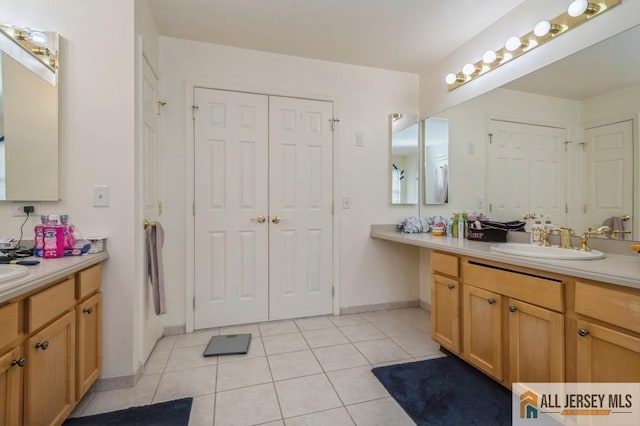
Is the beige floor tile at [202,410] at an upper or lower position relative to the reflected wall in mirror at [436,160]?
lower

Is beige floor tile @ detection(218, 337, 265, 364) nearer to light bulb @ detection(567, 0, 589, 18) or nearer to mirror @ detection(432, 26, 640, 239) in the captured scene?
mirror @ detection(432, 26, 640, 239)

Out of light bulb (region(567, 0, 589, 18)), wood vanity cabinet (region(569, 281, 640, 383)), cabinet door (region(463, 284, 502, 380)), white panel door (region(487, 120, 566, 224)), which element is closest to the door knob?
cabinet door (region(463, 284, 502, 380))

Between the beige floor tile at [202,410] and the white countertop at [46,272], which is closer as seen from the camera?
the white countertop at [46,272]

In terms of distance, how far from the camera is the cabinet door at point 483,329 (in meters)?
1.63

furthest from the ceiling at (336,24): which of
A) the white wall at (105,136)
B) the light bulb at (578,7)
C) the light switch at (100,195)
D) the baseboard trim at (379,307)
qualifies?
the baseboard trim at (379,307)

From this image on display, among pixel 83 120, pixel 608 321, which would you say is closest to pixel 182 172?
pixel 83 120

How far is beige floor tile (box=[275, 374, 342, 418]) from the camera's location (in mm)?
1537

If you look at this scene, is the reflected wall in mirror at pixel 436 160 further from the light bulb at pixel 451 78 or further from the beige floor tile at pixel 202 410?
the beige floor tile at pixel 202 410

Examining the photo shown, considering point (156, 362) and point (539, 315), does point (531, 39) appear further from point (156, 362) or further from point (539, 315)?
point (156, 362)

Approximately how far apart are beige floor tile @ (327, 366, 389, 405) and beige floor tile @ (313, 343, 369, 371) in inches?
2.4

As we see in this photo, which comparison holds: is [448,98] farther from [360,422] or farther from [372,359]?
[360,422]

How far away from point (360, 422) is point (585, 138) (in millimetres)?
1985

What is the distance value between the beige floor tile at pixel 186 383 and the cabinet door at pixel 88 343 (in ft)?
1.14

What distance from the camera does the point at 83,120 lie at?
5.49 ft
